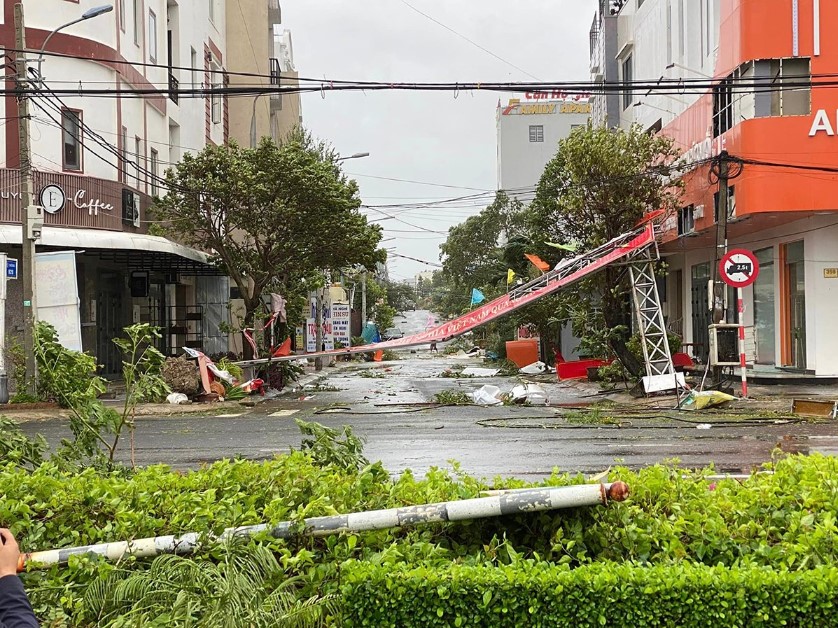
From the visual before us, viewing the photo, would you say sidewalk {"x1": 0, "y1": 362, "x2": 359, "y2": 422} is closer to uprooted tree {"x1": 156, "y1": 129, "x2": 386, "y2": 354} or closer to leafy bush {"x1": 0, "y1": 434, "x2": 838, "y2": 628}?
uprooted tree {"x1": 156, "y1": 129, "x2": 386, "y2": 354}

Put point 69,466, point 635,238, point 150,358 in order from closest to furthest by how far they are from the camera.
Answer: point 69,466
point 150,358
point 635,238

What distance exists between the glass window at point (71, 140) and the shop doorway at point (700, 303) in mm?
20727

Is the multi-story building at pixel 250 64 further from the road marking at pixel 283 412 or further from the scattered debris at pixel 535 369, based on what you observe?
the road marking at pixel 283 412

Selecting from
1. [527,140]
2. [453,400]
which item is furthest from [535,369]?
[527,140]

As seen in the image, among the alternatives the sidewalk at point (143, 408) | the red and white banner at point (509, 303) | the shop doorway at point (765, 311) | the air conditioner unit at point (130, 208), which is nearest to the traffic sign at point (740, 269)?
the red and white banner at point (509, 303)

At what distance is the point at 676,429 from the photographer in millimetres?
15344

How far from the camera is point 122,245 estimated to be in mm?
24297

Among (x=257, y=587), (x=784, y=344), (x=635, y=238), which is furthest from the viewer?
(x=784, y=344)

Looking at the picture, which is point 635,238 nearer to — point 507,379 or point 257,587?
point 507,379

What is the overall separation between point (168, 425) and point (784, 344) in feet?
55.6

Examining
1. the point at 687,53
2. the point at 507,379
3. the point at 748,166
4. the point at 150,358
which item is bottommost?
the point at 507,379

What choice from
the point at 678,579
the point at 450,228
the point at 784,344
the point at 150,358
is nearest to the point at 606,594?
the point at 678,579

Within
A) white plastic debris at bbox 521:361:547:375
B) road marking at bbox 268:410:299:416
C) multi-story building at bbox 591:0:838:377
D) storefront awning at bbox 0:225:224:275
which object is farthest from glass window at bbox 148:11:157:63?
white plastic debris at bbox 521:361:547:375

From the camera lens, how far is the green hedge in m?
3.50
